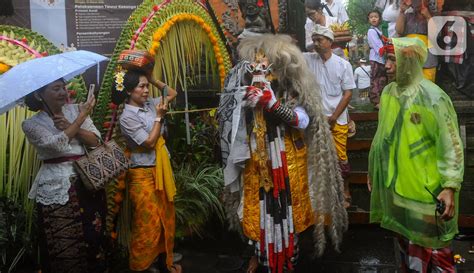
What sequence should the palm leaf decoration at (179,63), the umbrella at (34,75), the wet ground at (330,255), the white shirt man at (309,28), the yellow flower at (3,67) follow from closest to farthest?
the umbrella at (34,75), the yellow flower at (3,67), the palm leaf decoration at (179,63), the wet ground at (330,255), the white shirt man at (309,28)

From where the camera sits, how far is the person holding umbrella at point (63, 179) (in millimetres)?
3025

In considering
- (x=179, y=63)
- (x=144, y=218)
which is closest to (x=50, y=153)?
(x=144, y=218)

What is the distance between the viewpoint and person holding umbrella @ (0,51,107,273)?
119 inches

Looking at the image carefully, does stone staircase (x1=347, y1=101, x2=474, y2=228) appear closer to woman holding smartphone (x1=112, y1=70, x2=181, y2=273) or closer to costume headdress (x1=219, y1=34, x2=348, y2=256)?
costume headdress (x1=219, y1=34, x2=348, y2=256)

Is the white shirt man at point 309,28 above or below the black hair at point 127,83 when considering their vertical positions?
above

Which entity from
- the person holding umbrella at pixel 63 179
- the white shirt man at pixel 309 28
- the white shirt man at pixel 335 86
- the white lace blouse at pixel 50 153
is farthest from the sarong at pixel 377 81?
the white lace blouse at pixel 50 153

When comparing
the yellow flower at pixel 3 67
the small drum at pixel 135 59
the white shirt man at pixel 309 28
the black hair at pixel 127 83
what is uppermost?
the white shirt man at pixel 309 28

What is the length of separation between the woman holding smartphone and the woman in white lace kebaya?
398 mm

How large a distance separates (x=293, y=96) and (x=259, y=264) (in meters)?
1.38

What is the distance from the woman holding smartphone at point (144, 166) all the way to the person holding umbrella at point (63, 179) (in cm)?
36

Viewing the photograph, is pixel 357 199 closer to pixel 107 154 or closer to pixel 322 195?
pixel 322 195

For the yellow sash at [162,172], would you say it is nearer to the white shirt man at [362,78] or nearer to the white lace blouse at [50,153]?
the white lace blouse at [50,153]

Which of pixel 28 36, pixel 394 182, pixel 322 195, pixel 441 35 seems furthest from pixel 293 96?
pixel 441 35

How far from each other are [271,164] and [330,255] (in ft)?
4.50
